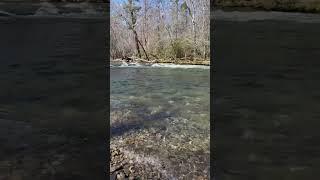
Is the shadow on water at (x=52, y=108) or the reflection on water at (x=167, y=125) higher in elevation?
the shadow on water at (x=52, y=108)

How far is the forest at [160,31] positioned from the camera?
2194 centimetres

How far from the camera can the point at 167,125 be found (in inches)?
255

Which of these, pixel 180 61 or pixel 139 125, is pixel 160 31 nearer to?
pixel 180 61
